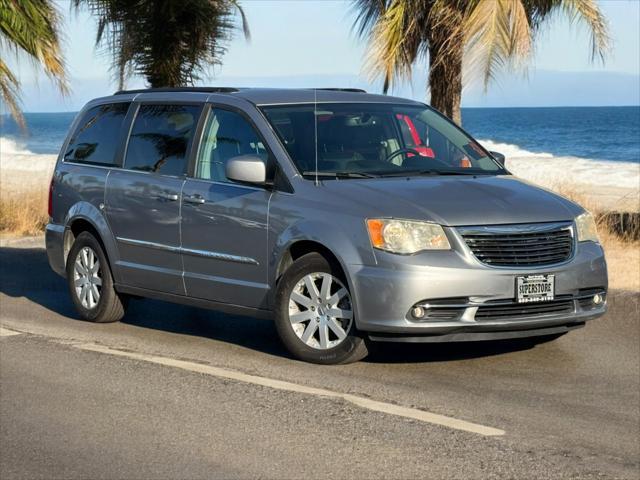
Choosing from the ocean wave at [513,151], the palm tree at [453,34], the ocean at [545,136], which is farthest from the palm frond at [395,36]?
the ocean wave at [513,151]

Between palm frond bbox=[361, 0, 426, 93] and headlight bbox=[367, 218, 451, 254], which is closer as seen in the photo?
headlight bbox=[367, 218, 451, 254]

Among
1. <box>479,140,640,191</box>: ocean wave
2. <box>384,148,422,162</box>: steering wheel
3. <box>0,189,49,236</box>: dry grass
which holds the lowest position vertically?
<box>479,140,640,191</box>: ocean wave

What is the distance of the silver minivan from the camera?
820 centimetres

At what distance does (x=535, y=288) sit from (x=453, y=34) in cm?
926

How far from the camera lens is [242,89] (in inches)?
392

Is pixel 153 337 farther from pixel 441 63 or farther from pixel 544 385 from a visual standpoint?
pixel 441 63

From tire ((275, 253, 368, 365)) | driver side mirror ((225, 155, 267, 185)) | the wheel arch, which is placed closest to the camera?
tire ((275, 253, 368, 365))

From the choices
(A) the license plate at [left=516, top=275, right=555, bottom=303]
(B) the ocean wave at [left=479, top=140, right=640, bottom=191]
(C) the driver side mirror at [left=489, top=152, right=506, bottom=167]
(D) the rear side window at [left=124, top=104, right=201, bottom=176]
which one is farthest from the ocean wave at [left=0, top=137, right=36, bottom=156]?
(A) the license plate at [left=516, top=275, right=555, bottom=303]

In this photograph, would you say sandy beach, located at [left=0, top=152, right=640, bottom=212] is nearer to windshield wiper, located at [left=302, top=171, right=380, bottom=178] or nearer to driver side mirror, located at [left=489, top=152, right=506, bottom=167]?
driver side mirror, located at [left=489, top=152, right=506, bottom=167]

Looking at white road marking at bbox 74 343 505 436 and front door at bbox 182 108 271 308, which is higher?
front door at bbox 182 108 271 308

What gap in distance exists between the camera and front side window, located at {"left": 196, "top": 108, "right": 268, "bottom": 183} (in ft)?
30.8

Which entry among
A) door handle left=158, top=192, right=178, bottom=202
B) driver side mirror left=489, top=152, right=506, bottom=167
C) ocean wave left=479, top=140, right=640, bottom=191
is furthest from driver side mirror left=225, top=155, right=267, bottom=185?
ocean wave left=479, top=140, right=640, bottom=191

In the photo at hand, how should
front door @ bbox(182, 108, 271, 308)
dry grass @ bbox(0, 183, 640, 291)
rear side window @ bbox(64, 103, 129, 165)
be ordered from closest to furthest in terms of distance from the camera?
front door @ bbox(182, 108, 271, 308), rear side window @ bbox(64, 103, 129, 165), dry grass @ bbox(0, 183, 640, 291)

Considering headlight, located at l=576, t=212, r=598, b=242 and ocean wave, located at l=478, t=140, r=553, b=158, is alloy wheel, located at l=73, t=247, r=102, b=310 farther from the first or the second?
ocean wave, located at l=478, t=140, r=553, b=158
